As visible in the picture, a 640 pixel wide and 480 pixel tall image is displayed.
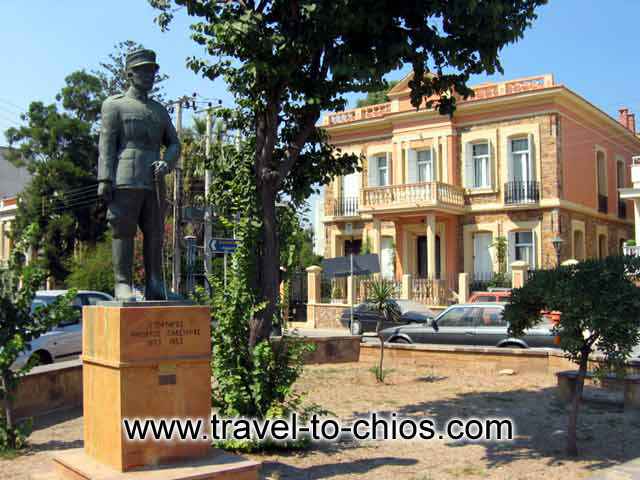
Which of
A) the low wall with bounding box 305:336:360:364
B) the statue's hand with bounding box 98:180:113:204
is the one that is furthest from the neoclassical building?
the statue's hand with bounding box 98:180:113:204

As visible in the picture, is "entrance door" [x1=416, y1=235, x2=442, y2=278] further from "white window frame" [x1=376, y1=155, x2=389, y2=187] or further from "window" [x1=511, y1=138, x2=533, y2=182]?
"window" [x1=511, y1=138, x2=533, y2=182]

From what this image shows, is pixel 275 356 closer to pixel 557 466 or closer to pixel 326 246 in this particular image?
pixel 557 466

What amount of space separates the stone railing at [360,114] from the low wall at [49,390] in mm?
24345

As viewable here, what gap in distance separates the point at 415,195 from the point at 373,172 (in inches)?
185

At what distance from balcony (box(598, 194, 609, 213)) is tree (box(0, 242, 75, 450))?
28.5m

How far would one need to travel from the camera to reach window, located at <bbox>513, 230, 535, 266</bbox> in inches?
1113

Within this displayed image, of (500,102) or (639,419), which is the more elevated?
(500,102)

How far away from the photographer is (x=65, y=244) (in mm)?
42188

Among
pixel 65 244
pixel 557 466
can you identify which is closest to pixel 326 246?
pixel 65 244

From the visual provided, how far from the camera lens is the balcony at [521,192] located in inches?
1105

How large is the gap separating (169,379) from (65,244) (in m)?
38.8

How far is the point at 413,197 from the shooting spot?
29203mm

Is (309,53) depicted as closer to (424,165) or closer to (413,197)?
(413,197)

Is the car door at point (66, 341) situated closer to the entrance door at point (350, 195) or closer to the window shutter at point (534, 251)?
the window shutter at point (534, 251)
